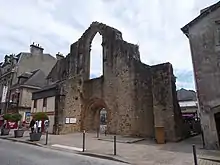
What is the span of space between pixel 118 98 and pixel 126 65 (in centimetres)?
294

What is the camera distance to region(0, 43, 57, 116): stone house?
→ 31.6 m

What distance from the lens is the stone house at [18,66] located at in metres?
31.6

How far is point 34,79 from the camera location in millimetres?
30312

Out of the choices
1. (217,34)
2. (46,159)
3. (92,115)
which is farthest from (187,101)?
(46,159)

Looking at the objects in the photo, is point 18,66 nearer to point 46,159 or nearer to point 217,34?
point 46,159

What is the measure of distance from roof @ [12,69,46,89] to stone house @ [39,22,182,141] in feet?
28.9

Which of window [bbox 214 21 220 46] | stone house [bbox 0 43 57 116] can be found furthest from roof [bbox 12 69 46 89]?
window [bbox 214 21 220 46]

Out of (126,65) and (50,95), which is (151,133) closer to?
(126,65)

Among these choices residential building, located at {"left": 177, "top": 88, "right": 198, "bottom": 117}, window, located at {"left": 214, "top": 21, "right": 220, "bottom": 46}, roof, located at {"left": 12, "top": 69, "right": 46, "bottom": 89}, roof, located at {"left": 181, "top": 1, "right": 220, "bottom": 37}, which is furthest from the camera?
residential building, located at {"left": 177, "top": 88, "right": 198, "bottom": 117}

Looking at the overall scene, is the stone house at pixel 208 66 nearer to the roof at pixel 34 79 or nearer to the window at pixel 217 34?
the window at pixel 217 34

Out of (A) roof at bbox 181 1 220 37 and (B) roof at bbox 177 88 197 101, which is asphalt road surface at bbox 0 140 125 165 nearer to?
(A) roof at bbox 181 1 220 37

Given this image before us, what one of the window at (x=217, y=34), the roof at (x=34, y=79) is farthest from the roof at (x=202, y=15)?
the roof at (x=34, y=79)

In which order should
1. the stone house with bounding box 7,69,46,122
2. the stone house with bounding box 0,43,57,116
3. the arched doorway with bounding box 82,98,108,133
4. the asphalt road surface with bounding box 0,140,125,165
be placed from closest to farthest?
the asphalt road surface with bounding box 0,140,125,165, the arched doorway with bounding box 82,98,108,133, the stone house with bounding box 7,69,46,122, the stone house with bounding box 0,43,57,116

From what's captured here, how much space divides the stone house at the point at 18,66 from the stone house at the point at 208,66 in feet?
79.7
